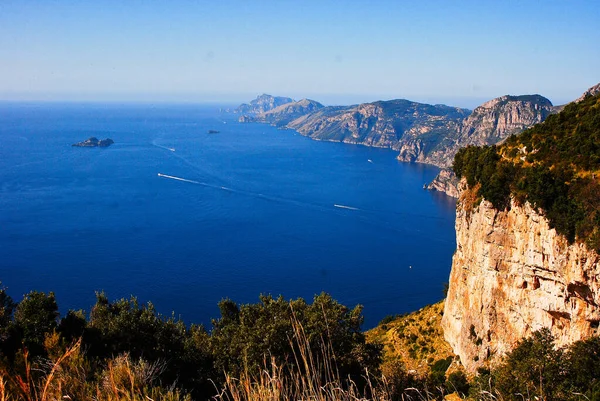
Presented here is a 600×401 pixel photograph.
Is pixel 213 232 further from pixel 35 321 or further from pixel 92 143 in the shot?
A: pixel 92 143

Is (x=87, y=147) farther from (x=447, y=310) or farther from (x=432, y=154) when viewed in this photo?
(x=447, y=310)

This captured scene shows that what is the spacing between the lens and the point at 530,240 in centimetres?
1867

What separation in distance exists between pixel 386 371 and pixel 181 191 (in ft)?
289

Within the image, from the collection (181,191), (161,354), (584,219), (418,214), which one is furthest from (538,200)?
(181,191)

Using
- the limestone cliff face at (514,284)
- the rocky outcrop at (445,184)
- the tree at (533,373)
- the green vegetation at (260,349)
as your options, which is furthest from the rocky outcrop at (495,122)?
the tree at (533,373)

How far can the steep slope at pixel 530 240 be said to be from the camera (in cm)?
1672

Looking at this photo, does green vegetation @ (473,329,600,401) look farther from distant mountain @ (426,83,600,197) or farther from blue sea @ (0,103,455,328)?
distant mountain @ (426,83,600,197)

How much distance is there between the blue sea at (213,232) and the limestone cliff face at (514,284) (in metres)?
28.8

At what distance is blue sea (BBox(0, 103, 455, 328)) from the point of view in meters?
55.8

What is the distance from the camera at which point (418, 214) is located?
295ft

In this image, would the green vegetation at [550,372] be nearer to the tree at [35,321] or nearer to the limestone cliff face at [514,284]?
the limestone cliff face at [514,284]

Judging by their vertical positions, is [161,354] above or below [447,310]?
above

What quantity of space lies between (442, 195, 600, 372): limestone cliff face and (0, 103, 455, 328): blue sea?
94.5 ft

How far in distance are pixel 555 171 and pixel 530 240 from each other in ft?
10.6
